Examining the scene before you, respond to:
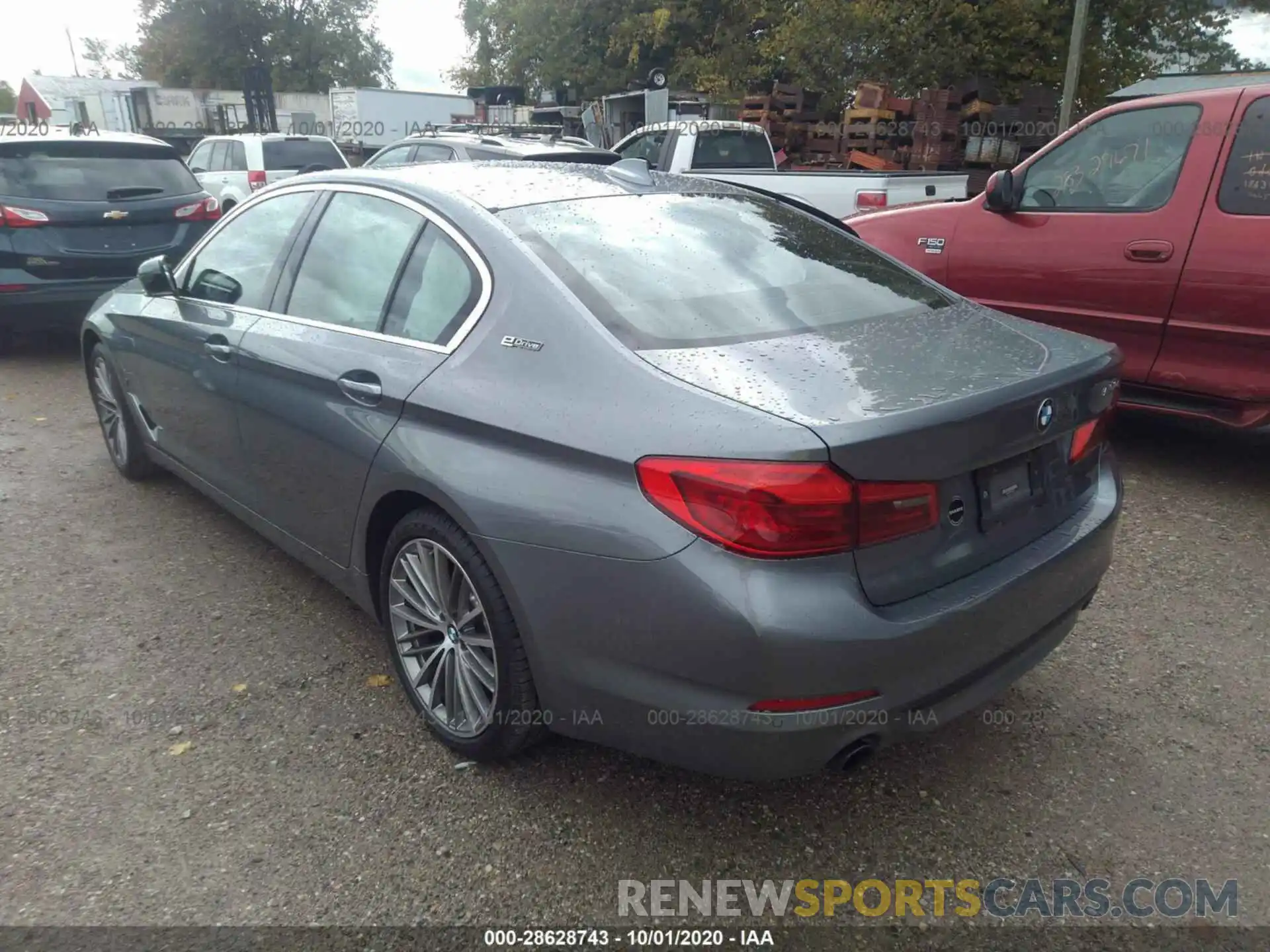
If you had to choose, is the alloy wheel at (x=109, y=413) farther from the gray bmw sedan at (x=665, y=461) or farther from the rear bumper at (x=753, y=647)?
the rear bumper at (x=753, y=647)

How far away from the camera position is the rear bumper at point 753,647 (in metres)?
1.99

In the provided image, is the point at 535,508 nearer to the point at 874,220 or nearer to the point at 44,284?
the point at 874,220

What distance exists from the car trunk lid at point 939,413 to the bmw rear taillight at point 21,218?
663 centimetres

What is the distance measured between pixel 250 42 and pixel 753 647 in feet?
181

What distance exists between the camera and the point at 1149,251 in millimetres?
4582

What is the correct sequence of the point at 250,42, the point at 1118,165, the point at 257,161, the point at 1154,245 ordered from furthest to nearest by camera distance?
the point at 250,42
the point at 257,161
the point at 1118,165
the point at 1154,245

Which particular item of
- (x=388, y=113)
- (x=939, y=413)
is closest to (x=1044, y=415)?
(x=939, y=413)

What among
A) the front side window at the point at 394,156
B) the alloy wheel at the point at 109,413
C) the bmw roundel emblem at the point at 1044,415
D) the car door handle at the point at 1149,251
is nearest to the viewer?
the bmw roundel emblem at the point at 1044,415

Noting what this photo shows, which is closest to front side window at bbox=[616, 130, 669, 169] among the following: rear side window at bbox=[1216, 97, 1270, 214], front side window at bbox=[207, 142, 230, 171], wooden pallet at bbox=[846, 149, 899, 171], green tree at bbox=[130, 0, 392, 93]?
wooden pallet at bbox=[846, 149, 899, 171]

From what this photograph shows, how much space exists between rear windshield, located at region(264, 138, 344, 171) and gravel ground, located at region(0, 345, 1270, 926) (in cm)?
1126

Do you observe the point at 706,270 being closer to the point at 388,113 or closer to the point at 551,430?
the point at 551,430

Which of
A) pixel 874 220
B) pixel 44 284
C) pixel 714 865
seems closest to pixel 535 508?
pixel 714 865

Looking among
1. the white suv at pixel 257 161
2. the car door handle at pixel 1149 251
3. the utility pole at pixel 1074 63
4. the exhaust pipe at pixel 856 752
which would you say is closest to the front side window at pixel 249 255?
the exhaust pipe at pixel 856 752

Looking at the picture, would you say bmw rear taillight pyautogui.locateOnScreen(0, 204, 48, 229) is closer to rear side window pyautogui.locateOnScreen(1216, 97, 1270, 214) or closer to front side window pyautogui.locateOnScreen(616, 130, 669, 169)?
front side window pyautogui.locateOnScreen(616, 130, 669, 169)
